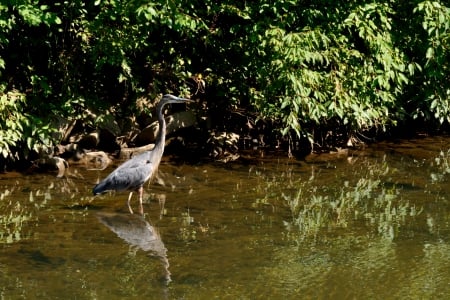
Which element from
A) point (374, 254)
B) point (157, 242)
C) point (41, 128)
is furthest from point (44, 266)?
point (41, 128)

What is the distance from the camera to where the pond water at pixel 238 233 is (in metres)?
6.13

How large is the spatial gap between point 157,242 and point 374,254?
2.01 m

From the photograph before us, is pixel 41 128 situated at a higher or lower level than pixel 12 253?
higher

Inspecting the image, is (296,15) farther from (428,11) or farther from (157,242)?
(157,242)

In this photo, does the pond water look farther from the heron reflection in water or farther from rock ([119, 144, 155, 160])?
rock ([119, 144, 155, 160])

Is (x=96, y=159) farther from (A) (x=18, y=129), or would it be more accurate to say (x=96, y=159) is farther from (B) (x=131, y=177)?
(B) (x=131, y=177)

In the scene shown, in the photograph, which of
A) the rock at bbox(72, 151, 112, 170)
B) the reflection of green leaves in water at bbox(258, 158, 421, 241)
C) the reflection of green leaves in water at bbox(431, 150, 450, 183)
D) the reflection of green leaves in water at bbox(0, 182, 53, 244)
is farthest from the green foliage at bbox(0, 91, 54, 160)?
the reflection of green leaves in water at bbox(431, 150, 450, 183)

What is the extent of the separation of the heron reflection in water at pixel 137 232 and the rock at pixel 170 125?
340 centimetres

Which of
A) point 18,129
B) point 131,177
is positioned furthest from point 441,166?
point 18,129

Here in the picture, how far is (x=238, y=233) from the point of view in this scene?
25.1 ft

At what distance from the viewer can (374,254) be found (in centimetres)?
690

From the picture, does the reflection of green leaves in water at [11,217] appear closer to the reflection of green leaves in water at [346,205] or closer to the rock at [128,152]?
the rock at [128,152]

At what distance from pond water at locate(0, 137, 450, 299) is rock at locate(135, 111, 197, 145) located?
117 cm

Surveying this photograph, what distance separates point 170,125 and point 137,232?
417 cm
